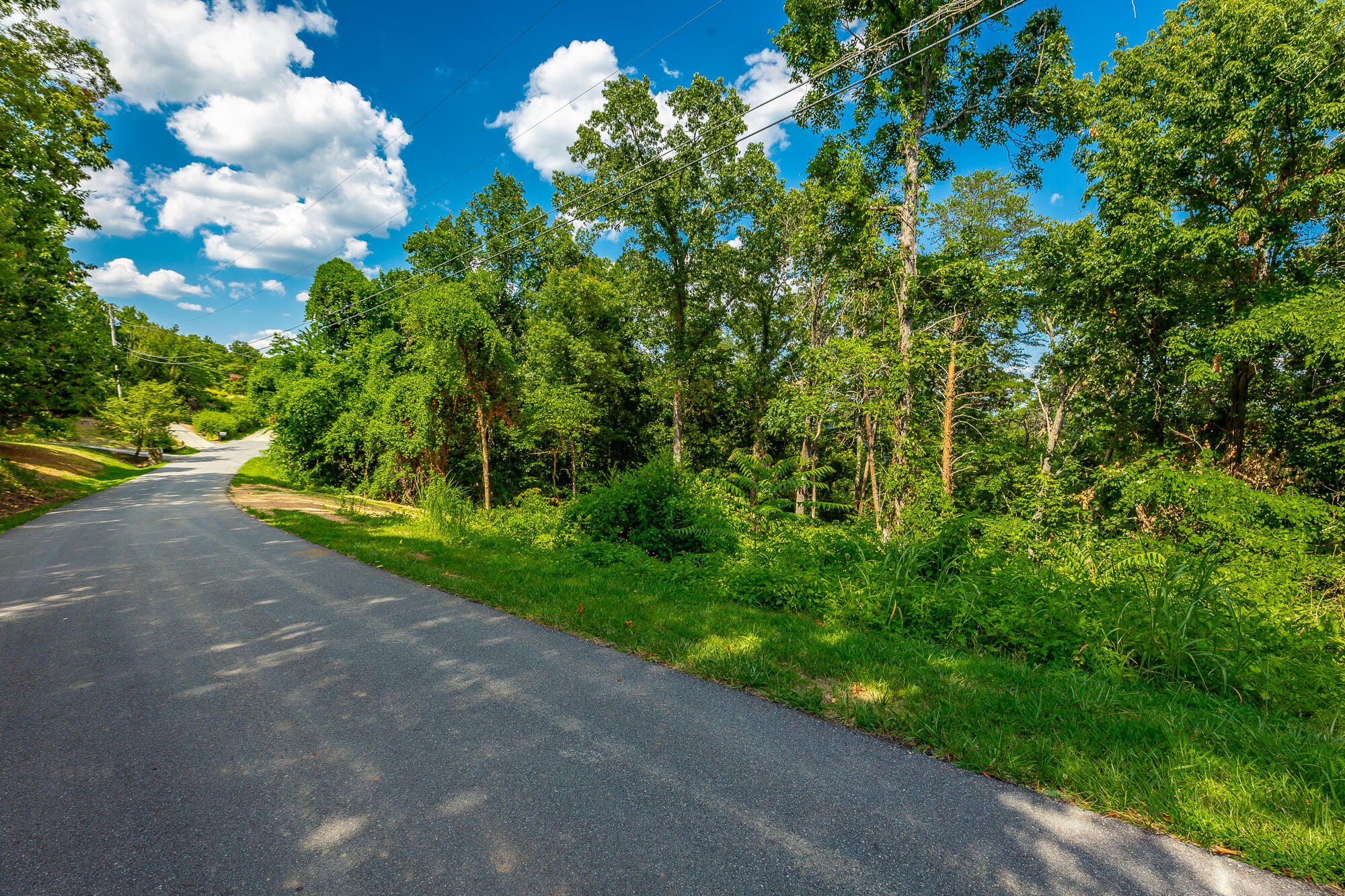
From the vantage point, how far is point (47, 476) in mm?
18172

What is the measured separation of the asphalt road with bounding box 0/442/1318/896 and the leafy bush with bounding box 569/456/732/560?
141 inches

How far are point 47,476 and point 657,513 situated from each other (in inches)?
976

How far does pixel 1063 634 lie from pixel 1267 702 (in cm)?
114

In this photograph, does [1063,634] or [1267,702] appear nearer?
[1267,702]

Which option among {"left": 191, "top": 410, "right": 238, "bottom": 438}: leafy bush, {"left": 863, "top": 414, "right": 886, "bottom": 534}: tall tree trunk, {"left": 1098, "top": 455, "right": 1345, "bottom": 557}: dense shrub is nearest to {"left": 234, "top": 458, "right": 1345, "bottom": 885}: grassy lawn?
{"left": 1098, "top": 455, "right": 1345, "bottom": 557}: dense shrub

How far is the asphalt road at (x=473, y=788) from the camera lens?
2027 millimetres

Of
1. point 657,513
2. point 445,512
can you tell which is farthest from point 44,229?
point 657,513

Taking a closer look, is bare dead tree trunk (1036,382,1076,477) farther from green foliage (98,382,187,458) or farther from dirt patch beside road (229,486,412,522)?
green foliage (98,382,187,458)

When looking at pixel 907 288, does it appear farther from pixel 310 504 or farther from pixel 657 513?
pixel 310 504

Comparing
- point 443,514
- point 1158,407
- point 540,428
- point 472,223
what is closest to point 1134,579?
point 1158,407

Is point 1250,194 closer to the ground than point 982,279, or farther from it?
farther from it

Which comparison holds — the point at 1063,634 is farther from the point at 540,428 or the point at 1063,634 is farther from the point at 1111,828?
the point at 540,428

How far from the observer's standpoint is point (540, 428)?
19453 mm

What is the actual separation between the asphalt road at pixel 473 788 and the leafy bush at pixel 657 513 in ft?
11.8
